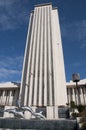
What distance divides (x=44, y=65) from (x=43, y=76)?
15.4 ft

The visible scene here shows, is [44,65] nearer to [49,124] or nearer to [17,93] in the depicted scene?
[17,93]

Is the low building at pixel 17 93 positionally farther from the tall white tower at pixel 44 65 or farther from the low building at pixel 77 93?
the tall white tower at pixel 44 65

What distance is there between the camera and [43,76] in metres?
62.5

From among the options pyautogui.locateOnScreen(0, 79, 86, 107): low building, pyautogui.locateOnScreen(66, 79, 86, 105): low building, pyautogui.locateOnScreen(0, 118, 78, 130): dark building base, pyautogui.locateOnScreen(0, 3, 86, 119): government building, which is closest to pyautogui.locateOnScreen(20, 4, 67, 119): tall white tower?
pyautogui.locateOnScreen(0, 3, 86, 119): government building

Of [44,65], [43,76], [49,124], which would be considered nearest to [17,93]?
[43,76]

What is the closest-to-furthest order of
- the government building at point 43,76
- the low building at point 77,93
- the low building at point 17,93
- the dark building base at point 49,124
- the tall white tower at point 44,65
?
1. the dark building base at point 49,124
2. the tall white tower at point 44,65
3. the government building at point 43,76
4. the low building at point 77,93
5. the low building at point 17,93

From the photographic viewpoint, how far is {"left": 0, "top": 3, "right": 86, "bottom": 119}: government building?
58125 millimetres

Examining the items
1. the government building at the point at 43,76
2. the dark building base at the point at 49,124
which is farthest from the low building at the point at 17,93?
the dark building base at the point at 49,124

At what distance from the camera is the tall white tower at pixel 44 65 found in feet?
190

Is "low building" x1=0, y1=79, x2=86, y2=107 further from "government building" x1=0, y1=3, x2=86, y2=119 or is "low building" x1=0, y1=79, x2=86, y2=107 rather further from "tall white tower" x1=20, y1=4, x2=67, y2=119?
"tall white tower" x1=20, y1=4, x2=67, y2=119

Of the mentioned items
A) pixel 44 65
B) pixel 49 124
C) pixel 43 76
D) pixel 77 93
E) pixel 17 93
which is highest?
pixel 44 65

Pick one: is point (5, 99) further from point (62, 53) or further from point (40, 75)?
point (62, 53)

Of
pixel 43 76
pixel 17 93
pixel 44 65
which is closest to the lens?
pixel 43 76

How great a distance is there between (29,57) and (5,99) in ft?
67.5
